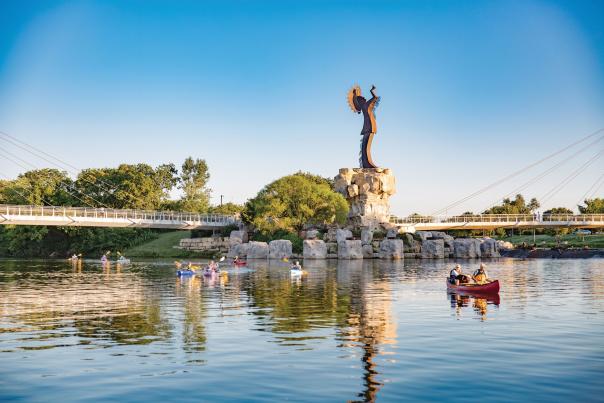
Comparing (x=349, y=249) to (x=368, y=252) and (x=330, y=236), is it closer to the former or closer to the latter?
(x=368, y=252)

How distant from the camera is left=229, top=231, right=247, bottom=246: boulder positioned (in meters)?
98.4

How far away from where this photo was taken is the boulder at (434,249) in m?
90.1

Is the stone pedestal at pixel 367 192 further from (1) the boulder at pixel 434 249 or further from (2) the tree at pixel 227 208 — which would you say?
(2) the tree at pixel 227 208

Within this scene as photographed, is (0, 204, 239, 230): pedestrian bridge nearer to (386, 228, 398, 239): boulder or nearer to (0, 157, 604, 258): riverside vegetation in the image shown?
(0, 157, 604, 258): riverside vegetation

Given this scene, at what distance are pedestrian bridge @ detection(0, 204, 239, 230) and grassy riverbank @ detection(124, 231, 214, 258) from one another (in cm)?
510

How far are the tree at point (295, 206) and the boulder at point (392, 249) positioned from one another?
38.1 ft

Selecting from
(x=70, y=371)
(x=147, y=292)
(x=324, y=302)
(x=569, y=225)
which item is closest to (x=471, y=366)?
(x=70, y=371)

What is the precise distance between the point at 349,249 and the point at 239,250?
16853mm

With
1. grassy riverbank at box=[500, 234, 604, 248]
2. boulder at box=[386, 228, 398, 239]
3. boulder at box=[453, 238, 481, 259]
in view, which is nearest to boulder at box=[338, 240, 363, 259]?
boulder at box=[386, 228, 398, 239]

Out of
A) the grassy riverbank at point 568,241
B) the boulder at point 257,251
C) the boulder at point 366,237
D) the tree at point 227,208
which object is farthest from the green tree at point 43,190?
the grassy riverbank at point 568,241

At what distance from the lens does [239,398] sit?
41.4 ft

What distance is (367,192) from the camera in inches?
3971

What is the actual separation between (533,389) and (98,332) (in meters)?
13.8

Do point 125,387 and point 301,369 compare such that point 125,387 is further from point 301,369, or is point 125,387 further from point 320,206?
point 320,206
